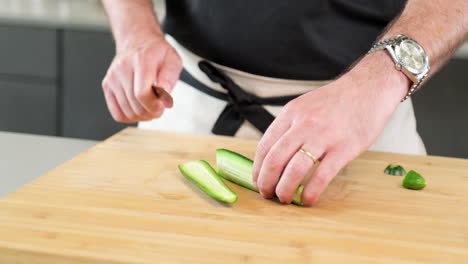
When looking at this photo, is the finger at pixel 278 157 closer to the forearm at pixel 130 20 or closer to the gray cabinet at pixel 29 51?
the forearm at pixel 130 20

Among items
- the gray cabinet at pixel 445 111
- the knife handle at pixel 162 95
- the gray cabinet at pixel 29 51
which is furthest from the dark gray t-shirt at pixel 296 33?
the gray cabinet at pixel 29 51

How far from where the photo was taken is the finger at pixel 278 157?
35.2 inches

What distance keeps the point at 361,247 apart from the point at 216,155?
0.37 m

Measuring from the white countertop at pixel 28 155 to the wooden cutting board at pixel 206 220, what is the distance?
0.41ft

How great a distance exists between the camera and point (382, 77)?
0.97 m

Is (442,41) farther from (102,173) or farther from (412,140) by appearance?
(102,173)

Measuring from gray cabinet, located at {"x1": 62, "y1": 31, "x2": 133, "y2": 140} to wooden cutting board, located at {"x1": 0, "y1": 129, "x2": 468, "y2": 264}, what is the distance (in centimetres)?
140

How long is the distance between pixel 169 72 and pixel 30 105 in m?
1.52

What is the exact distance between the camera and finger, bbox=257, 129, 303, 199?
0.89 metres

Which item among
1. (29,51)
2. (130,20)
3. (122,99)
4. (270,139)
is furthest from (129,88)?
(29,51)

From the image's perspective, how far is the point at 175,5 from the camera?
1396 millimetres

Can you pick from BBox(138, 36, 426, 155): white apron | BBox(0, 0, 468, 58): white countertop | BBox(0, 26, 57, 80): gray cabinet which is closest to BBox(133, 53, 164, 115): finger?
BBox(138, 36, 426, 155): white apron

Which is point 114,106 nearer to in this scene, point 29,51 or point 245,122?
point 245,122

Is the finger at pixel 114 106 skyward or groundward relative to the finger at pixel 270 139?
groundward
